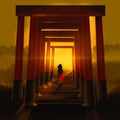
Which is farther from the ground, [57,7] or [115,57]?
[57,7]

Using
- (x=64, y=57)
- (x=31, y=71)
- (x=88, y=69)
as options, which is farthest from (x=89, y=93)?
(x=64, y=57)

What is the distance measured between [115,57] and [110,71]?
0.52 meters

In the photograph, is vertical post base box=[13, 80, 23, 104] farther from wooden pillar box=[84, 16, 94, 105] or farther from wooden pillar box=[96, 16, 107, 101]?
wooden pillar box=[96, 16, 107, 101]

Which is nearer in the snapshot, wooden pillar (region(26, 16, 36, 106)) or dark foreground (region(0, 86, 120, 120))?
dark foreground (region(0, 86, 120, 120))

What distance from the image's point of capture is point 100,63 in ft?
28.9

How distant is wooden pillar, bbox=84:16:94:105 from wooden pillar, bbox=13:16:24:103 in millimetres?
2179

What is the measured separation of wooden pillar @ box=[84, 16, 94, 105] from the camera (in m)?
9.05

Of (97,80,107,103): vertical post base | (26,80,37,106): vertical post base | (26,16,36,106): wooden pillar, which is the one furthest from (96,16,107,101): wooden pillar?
(26,16,36,106): wooden pillar

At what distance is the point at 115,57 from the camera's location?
9.27 metres

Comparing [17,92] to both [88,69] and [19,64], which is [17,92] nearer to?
[19,64]

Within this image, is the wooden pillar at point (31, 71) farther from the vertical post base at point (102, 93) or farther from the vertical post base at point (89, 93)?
the vertical post base at point (102, 93)

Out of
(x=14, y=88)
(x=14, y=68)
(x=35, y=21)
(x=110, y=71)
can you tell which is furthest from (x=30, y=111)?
(x=35, y=21)

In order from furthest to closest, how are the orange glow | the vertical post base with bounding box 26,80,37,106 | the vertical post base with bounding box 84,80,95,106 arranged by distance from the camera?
1. the orange glow
2. the vertical post base with bounding box 26,80,37,106
3. the vertical post base with bounding box 84,80,95,106

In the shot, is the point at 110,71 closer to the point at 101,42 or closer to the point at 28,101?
the point at 101,42
